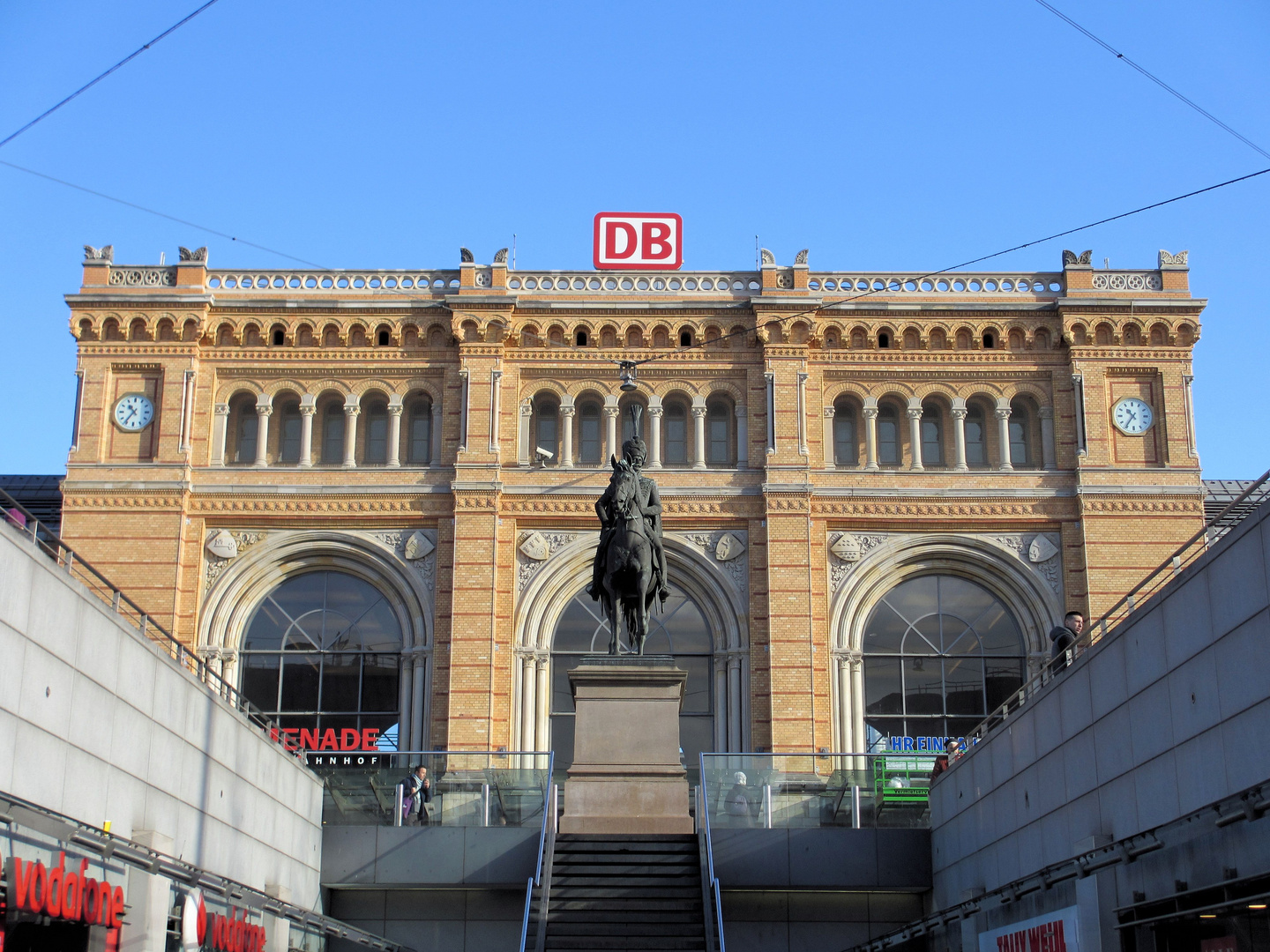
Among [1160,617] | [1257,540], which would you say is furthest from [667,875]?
[1257,540]

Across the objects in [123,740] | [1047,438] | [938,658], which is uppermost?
[1047,438]

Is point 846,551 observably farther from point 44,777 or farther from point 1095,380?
point 44,777

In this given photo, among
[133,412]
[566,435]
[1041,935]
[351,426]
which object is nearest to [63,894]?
[1041,935]

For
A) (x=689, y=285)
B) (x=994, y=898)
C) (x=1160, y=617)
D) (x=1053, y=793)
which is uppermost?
(x=689, y=285)

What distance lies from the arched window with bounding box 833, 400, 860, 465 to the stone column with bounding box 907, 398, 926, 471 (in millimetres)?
1320

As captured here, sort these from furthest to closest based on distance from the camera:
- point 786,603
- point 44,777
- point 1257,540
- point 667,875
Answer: point 786,603
point 667,875
point 44,777
point 1257,540

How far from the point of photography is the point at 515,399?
38.9 m

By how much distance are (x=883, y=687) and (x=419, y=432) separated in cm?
1268

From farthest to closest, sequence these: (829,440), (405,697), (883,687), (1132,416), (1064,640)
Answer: (829,440) < (1132,416) < (883,687) < (405,697) < (1064,640)

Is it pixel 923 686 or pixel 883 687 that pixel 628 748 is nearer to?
pixel 883 687

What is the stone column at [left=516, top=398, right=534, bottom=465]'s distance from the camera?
1515 inches

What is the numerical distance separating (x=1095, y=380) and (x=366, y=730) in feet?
62.3

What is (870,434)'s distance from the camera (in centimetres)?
3881

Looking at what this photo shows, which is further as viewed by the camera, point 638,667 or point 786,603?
point 786,603
